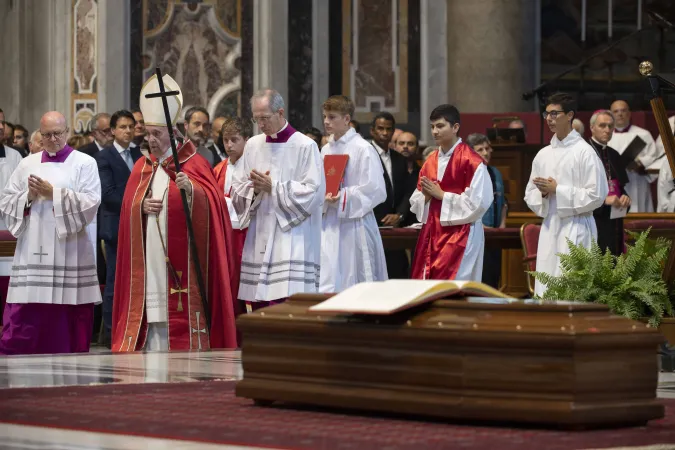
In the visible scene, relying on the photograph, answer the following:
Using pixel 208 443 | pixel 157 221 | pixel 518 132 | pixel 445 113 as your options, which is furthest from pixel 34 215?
pixel 208 443

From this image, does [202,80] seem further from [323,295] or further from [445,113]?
[323,295]

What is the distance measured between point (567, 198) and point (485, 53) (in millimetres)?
5961

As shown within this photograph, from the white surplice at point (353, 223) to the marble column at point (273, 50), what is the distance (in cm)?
530

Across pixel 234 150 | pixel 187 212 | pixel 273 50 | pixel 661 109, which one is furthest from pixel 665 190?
pixel 661 109

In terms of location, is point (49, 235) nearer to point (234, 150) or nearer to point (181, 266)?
point (181, 266)

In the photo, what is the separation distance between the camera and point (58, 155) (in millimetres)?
9547

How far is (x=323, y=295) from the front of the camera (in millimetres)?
4676

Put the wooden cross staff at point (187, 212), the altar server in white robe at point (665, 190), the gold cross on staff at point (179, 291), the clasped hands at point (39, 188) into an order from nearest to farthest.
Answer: the wooden cross staff at point (187, 212) → the gold cross on staff at point (179, 291) → the clasped hands at point (39, 188) → the altar server in white robe at point (665, 190)

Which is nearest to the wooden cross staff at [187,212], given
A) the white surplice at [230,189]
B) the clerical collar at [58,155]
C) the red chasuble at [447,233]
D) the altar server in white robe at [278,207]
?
the altar server in white robe at [278,207]

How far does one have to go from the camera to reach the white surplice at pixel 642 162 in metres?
13.9

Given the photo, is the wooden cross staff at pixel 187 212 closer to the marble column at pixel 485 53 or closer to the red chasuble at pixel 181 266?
the red chasuble at pixel 181 266

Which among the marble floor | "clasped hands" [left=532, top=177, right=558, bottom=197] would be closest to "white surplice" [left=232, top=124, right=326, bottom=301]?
"clasped hands" [left=532, top=177, right=558, bottom=197]

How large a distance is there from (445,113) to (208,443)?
19.8 feet

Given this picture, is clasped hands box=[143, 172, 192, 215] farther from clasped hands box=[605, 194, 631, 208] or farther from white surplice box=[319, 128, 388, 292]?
clasped hands box=[605, 194, 631, 208]
